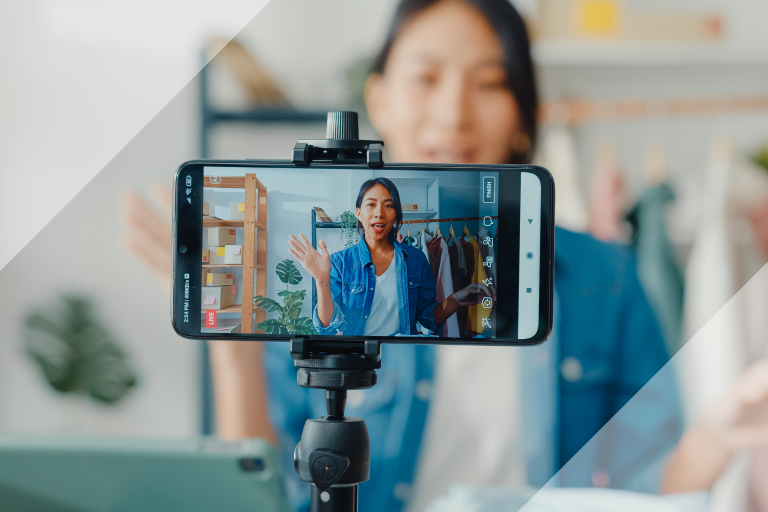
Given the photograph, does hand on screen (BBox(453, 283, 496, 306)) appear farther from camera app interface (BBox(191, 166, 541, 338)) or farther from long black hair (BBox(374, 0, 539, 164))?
long black hair (BBox(374, 0, 539, 164))

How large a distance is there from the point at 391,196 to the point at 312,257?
0.06 m

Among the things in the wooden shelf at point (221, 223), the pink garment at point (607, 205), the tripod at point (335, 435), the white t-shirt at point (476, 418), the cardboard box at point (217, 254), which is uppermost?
the pink garment at point (607, 205)

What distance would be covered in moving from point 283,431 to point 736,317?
27.8 inches

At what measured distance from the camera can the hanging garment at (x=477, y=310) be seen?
31 centimetres

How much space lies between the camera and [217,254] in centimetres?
30

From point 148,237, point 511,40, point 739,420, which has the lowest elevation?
point 739,420

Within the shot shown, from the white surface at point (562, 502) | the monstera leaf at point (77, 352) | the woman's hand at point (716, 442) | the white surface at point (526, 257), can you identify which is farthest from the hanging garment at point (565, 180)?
the monstera leaf at point (77, 352)

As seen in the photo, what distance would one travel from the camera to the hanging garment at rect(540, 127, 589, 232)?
92 cm

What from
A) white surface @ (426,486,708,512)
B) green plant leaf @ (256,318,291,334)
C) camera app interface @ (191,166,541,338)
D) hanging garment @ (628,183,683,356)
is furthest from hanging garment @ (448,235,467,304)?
hanging garment @ (628,183,683,356)

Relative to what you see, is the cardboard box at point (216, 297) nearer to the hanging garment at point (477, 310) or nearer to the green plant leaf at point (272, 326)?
the green plant leaf at point (272, 326)

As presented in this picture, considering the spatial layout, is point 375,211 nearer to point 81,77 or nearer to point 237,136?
A: point 237,136

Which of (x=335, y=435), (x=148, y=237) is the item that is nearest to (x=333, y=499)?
(x=335, y=435)

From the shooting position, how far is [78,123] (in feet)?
3.20

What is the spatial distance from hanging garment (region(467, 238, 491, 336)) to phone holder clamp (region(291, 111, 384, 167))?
8 centimetres
